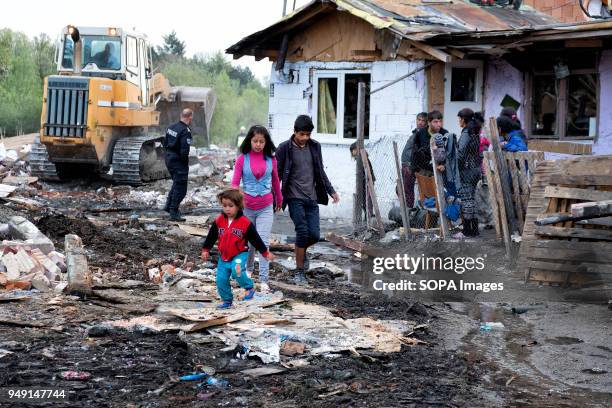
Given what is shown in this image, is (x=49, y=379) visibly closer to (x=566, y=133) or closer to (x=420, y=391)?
(x=420, y=391)

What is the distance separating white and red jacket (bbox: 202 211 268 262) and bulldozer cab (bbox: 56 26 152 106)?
14046 millimetres

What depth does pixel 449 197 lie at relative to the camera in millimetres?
12367

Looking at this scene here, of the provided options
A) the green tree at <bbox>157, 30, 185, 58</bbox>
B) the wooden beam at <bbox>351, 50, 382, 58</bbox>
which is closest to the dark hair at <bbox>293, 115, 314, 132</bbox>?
the wooden beam at <bbox>351, 50, 382, 58</bbox>

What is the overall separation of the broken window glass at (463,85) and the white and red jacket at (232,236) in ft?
28.6

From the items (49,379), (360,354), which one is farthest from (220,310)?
(49,379)

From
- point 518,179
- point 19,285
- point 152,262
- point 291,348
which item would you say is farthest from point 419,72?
point 291,348

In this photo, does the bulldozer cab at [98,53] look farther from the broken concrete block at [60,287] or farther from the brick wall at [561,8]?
the broken concrete block at [60,287]

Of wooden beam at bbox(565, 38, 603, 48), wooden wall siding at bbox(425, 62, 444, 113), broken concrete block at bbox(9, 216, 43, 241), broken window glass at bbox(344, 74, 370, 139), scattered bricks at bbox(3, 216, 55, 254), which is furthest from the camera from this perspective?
broken window glass at bbox(344, 74, 370, 139)

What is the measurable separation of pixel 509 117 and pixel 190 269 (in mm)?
5129

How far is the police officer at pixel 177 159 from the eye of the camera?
1545cm

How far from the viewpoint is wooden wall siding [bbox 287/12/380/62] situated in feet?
55.3

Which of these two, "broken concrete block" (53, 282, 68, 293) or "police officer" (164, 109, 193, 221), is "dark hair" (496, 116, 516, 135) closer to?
"police officer" (164, 109, 193, 221)

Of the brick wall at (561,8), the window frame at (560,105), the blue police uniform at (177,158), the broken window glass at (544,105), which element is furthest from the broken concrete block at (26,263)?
the brick wall at (561,8)

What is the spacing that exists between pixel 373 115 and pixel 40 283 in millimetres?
9206
